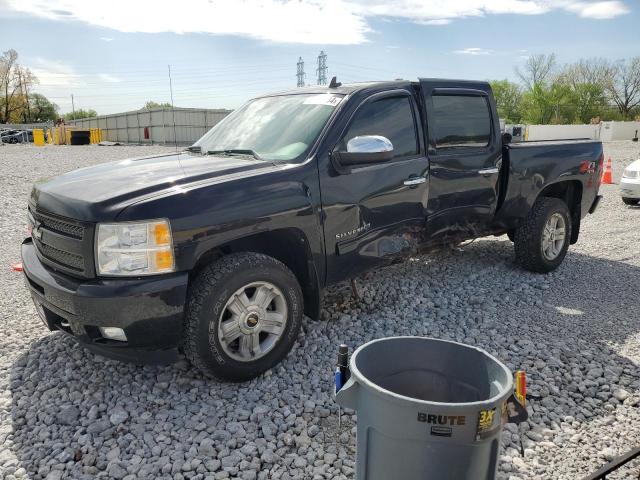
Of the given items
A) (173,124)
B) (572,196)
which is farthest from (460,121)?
(173,124)

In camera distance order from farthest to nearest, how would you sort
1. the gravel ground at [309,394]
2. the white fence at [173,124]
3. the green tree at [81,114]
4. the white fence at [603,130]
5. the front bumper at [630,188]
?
the green tree at [81,114] < the white fence at [603,130] < the white fence at [173,124] < the front bumper at [630,188] < the gravel ground at [309,394]

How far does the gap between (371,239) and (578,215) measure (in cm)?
337

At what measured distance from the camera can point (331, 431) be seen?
10.1ft

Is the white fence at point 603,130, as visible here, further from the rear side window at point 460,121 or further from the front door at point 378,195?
the front door at point 378,195

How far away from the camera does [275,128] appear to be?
419cm

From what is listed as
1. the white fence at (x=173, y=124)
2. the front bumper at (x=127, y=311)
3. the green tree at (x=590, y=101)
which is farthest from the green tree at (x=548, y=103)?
the front bumper at (x=127, y=311)

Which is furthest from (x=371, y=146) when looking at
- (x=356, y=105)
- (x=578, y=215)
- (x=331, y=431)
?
(x=578, y=215)

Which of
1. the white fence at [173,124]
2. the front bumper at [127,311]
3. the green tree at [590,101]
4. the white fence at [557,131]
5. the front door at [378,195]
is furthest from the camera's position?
the green tree at [590,101]

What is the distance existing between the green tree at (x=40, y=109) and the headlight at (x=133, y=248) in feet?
301

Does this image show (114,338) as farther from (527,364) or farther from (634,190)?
(634,190)

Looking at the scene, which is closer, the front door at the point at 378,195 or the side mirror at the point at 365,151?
the side mirror at the point at 365,151

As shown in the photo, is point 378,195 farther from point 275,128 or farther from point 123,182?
point 123,182

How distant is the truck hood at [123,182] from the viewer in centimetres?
307

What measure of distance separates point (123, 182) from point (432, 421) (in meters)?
2.44
